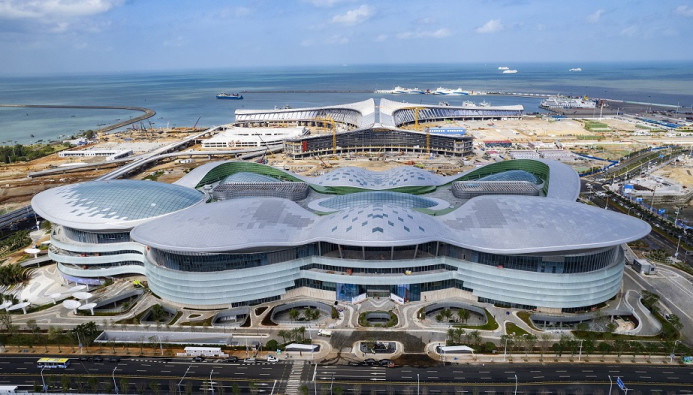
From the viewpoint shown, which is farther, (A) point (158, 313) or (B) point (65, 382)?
(A) point (158, 313)

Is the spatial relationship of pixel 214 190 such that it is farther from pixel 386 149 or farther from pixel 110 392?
pixel 386 149

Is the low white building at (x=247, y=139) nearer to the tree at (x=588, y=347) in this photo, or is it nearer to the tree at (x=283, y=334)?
the tree at (x=283, y=334)

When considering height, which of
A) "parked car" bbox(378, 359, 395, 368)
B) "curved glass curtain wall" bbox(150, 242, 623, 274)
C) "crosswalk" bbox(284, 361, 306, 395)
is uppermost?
"curved glass curtain wall" bbox(150, 242, 623, 274)

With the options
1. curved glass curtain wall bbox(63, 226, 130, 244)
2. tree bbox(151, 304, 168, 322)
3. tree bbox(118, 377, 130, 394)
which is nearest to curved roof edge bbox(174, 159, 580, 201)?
curved glass curtain wall bbox(63, 226, 130, 244)

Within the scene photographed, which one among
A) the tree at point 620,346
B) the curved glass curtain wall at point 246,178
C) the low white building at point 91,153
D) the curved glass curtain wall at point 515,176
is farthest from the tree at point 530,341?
the low white building at point 91,153

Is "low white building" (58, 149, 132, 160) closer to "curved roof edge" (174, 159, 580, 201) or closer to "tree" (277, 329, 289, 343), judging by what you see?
"curved roof edge" (174, 159, 580, 201)

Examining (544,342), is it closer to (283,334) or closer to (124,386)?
(283,334)

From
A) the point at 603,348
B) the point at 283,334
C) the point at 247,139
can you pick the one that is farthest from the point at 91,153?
the point at 603,348
